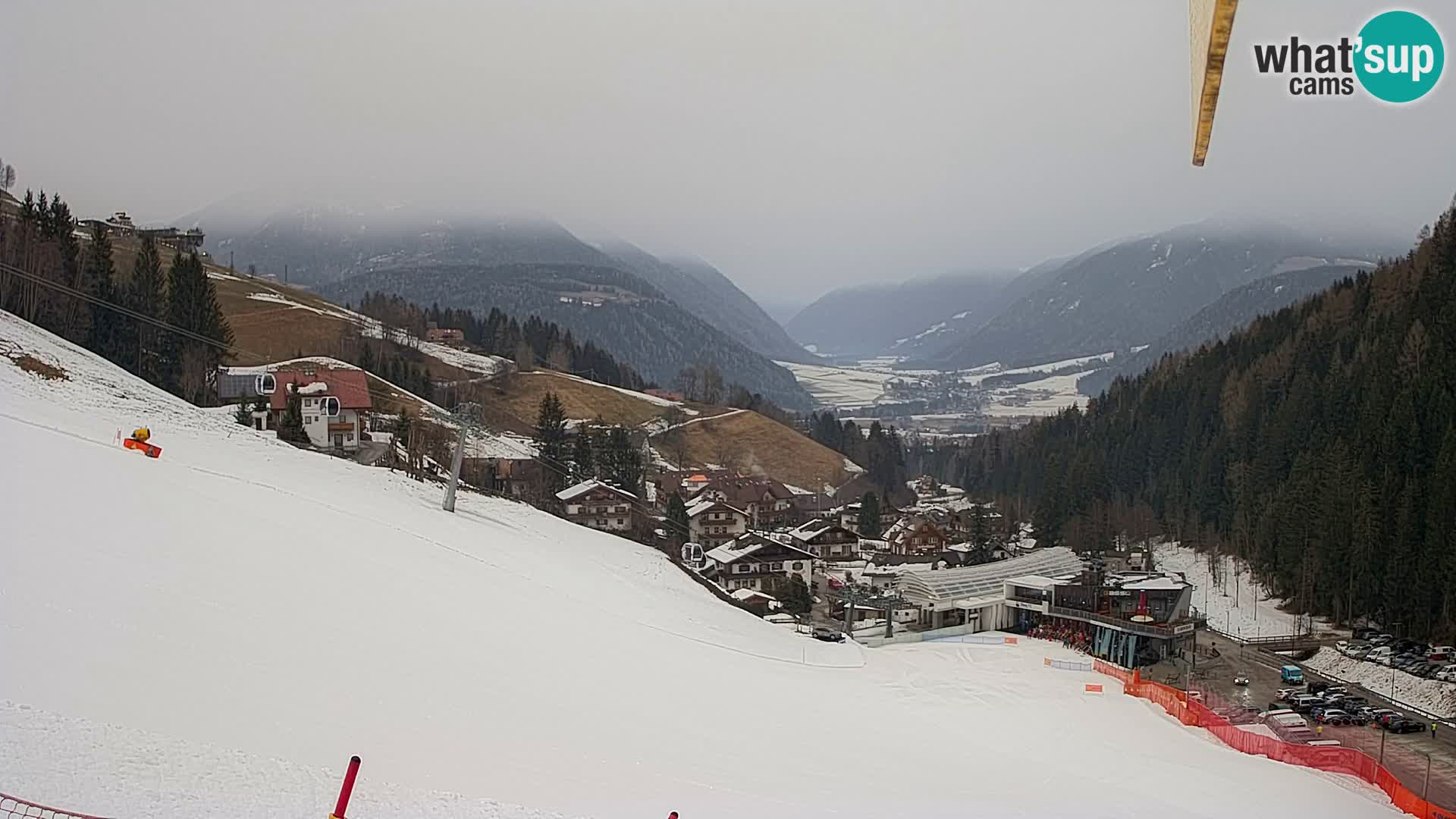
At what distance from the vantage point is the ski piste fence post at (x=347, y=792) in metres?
4.41

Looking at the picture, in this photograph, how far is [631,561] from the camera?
57.3 feet

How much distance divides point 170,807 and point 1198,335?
542 ft

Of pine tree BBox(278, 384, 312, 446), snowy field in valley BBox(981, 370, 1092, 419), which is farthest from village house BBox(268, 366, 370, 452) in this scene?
snowy field in valley BBox(981, 370, 1092, 419)

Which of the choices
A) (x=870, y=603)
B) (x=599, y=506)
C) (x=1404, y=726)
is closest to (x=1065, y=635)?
(x=870, y=603)

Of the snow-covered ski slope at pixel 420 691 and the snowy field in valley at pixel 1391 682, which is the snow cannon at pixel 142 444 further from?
the snowy field in valley at pixel 1391 682

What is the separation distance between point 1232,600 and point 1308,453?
795 cm

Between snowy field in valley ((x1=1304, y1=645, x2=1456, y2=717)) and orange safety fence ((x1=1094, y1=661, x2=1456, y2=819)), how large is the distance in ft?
15.5

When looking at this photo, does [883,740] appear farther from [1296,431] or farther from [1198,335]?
[1198,335]

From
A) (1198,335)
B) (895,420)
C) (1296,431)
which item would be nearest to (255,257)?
(895,420)

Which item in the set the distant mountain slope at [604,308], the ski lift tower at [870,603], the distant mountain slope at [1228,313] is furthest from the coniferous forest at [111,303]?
the distant mountain slope at [1228,313]

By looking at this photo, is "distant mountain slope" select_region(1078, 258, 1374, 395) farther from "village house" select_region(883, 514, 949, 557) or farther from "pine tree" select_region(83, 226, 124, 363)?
"pine tree" select_region(83, 226, 124, 363)

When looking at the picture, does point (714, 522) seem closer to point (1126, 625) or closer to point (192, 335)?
point (1126, 625)

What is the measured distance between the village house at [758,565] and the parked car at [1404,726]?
14.6m

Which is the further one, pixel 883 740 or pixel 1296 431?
pixel 1296 431
